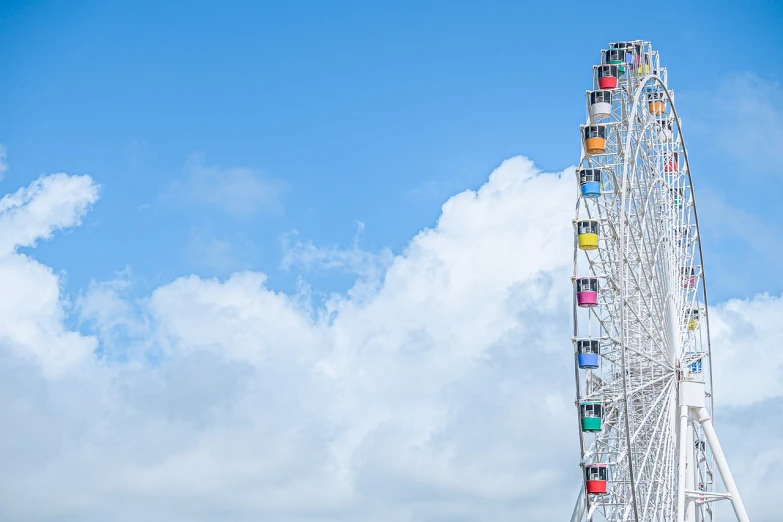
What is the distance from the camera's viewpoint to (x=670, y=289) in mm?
75125

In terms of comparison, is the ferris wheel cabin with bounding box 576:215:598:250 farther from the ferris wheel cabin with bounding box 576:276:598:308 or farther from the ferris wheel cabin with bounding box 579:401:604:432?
the ferris wheel cabin with bounding box 579:401:604:432

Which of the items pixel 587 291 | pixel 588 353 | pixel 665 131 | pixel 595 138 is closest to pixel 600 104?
pixel 595 138

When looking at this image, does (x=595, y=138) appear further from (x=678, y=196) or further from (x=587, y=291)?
(x=678, y=196)

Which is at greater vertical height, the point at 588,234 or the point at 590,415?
the point at 588,234

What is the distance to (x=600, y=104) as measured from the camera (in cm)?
7250

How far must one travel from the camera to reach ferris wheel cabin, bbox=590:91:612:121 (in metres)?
72.4

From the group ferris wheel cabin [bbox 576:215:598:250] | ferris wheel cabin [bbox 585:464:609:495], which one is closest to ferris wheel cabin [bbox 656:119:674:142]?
ferris wheel cabin [bbox 576:215:598:250]

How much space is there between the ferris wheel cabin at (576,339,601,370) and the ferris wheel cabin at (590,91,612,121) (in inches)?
395

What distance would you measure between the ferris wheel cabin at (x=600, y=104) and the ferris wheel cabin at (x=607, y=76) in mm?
383

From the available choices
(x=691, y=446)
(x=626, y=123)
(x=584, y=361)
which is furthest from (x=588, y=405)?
(x=626, y=123)

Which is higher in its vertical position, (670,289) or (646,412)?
(670,289)

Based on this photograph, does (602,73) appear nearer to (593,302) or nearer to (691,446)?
(593,302)

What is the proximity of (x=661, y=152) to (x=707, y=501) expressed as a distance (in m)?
16.7

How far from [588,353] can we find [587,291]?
2.91 m
